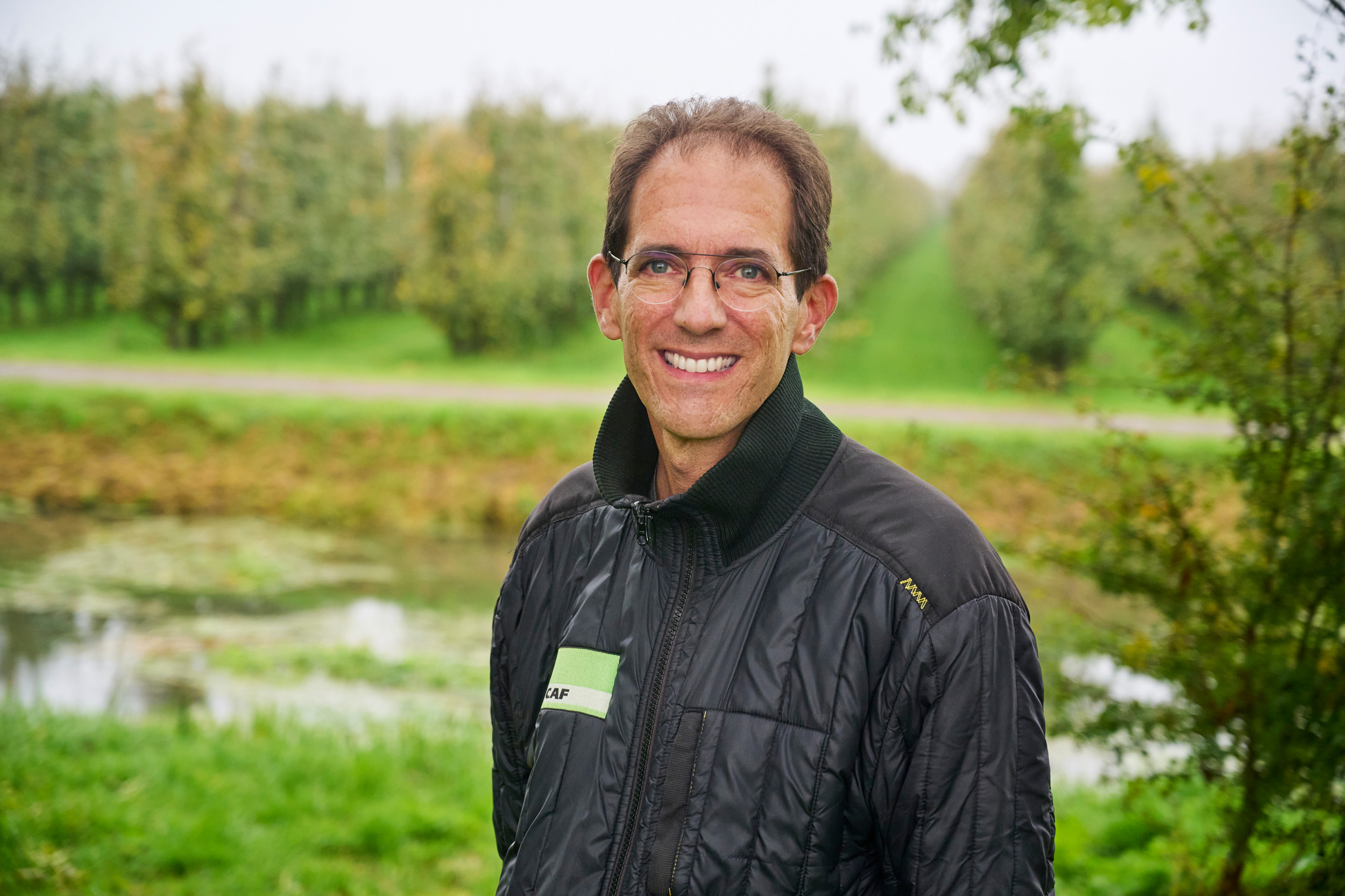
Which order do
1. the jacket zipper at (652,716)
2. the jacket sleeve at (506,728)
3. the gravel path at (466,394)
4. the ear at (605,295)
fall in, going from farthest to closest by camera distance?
the gravel path at (466,394) < the jacket sleeve at (506,728) < the ear at (605,295) < the jacket zipper at (652,716)

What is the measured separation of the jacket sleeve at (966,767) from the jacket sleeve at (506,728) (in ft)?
2.63

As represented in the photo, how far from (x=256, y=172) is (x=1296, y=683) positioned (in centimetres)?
2733

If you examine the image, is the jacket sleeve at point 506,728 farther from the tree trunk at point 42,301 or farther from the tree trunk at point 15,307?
the tree trunk at point 42,301

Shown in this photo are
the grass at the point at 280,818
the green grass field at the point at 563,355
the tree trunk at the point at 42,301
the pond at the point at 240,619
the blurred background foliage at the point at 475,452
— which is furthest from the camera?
the tree trunk at the point at 42,301

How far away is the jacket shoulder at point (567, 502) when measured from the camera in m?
1.85

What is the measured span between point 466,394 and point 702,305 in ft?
51.2

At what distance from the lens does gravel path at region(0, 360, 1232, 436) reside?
15.4 metres

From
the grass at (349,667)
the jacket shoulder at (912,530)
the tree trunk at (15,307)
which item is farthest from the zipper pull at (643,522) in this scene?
the tree trunk at (15,307)

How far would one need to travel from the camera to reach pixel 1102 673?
4070 millimetres

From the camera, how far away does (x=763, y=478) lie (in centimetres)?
153

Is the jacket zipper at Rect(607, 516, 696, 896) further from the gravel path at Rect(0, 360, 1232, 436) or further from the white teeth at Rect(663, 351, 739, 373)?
the gravel path at Rect(0, 360, 1232, 436)

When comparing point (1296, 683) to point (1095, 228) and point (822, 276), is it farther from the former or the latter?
point (1095, 228)

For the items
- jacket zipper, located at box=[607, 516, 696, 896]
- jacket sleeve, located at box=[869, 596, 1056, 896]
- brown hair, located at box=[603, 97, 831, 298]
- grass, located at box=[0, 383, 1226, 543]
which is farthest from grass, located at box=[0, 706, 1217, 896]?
grass, located at box=[0, 383, 1226, 543]

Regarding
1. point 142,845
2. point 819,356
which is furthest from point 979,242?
point 142,845
